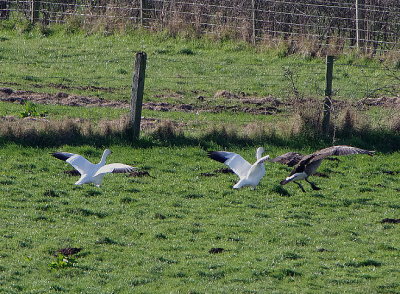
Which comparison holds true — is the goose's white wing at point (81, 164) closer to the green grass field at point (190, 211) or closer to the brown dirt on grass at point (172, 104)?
the green grass field at point (190, 211)

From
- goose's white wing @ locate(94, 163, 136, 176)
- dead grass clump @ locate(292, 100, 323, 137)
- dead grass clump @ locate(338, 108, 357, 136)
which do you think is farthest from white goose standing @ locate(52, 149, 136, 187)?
dead grass clump @ locate(338, 108, 357, 136)

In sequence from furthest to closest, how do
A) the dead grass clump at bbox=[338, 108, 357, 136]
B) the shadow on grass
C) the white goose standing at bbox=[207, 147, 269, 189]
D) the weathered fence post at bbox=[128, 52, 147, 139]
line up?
the dead grass clump at bbox=[338, 108, 357, 136]
the weathered fence post at bbox=[128, 52, 147, 139]
the shadow on grass
the white goose standing at bbox=[207, 147, 269, 189]

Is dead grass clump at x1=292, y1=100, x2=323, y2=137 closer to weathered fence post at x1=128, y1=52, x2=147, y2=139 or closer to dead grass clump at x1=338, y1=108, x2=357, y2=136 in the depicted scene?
dead grass clump at x1=338, y1=108, x2=357, y2=136

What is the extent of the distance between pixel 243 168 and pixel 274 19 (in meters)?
12.2

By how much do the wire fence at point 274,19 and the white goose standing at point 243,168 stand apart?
11515 millimetres

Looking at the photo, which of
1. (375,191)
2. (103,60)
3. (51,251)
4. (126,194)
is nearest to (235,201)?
(126,194)

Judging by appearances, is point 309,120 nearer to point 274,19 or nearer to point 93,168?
point 93,168

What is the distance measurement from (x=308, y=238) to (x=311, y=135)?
4.60m

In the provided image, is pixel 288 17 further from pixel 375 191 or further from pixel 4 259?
pixel 4 259

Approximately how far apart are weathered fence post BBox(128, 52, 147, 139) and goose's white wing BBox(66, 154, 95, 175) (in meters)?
3.26

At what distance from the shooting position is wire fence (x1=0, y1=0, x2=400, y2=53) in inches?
872

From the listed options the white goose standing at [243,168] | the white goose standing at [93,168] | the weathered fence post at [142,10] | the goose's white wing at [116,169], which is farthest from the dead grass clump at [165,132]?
the weathered fence post at [142,10]

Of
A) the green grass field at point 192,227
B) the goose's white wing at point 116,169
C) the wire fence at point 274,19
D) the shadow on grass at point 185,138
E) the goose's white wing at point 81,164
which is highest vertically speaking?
the wire fence at point 274,19

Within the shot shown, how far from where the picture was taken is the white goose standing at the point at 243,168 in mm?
10820
